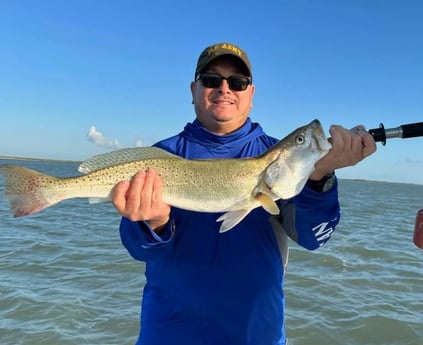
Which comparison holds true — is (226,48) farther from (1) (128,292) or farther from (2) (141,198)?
(1) (128,292)

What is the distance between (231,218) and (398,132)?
50.4 inches

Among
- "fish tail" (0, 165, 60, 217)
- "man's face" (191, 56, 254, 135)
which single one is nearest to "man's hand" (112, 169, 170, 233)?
"fish tail" (0, 165, 60, 217)

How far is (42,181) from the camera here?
3.22 meters

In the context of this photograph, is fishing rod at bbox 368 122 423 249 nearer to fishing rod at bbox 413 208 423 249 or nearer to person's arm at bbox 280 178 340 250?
person's arm at bbox 280 178 340 250

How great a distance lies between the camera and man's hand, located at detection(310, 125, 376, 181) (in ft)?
9.02

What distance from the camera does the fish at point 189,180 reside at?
304 centimetres

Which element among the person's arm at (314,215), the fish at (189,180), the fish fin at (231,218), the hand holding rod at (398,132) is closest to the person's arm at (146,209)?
the fish at (189,180)

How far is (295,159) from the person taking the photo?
299 centimetres

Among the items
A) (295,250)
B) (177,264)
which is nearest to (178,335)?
(177,264)

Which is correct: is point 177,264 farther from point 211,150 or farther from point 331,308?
point 331,308

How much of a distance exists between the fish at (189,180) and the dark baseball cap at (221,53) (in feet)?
2.60

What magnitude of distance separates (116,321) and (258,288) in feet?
16.4

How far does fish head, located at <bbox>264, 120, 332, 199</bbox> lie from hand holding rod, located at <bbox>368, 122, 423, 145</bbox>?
0.35 metres

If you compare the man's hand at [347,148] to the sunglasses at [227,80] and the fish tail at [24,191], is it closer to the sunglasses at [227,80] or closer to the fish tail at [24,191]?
the sunglasses at [227,80]
